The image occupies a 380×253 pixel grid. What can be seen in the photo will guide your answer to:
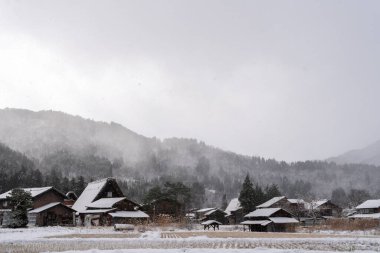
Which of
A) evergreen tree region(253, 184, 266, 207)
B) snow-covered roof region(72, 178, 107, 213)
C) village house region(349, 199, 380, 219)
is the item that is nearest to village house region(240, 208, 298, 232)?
evergreen tree region(253, 184, 266, 207)

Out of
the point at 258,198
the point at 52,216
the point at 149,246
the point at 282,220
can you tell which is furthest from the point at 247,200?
the point at 149,246

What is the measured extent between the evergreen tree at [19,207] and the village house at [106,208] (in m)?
12.5

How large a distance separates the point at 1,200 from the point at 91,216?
15138 mm

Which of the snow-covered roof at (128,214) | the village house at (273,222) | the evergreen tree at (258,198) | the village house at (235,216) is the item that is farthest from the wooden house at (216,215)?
the snow-covered roof at (128,214)

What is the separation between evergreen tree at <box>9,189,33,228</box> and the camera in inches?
2083

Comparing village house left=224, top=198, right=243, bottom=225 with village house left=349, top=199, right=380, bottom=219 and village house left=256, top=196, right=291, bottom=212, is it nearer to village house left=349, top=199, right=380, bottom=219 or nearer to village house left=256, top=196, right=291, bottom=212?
village house left=256, top=196, right=291, bottom=212

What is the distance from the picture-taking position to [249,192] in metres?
86.8

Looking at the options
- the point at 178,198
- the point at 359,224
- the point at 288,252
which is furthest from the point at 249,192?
the point at 288,252

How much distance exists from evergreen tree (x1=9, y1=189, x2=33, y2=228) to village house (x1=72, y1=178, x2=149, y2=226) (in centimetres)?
1246

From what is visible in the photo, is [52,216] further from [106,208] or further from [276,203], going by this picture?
[276,203]

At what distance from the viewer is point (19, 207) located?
53719mm

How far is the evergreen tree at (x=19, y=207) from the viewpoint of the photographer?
52.9 meters

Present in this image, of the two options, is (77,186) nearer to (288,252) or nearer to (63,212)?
(63,212)

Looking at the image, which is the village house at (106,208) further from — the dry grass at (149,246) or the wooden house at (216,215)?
the dry grass at (149,246)
